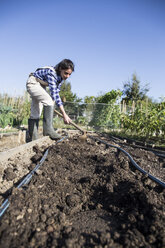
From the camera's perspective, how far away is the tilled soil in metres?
1.04

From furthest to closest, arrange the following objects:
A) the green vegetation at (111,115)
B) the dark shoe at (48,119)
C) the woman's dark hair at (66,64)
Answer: the green vegetation at (111,115), the dark shoe at (48,119), the woman's dark hair at (66,64)

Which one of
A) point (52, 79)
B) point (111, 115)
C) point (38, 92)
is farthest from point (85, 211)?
point (111, 115)

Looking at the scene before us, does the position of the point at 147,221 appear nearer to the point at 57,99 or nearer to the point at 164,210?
the point at 164,210

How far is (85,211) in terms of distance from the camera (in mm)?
1459

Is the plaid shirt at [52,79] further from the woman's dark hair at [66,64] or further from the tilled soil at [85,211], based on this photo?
the tilled soil at [85,211]

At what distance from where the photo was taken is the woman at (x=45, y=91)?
10.6 ft

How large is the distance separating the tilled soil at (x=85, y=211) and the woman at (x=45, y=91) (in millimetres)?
1609

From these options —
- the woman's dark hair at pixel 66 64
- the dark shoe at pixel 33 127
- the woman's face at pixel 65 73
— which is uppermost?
the woman's dark hair at pixel 66 64

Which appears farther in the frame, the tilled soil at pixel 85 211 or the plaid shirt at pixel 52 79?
the plaid shirt at pixel 52 79

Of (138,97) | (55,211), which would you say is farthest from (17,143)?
(138,97)

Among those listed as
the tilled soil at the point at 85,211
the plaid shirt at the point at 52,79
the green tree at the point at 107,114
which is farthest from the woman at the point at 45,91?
the green tree at the point at 107,114

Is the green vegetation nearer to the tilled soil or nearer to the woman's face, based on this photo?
the woman's face

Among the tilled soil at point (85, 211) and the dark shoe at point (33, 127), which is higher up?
the dark shoe at point (33, 127)

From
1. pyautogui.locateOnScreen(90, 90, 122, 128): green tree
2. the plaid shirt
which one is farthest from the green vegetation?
the plaid shirt
